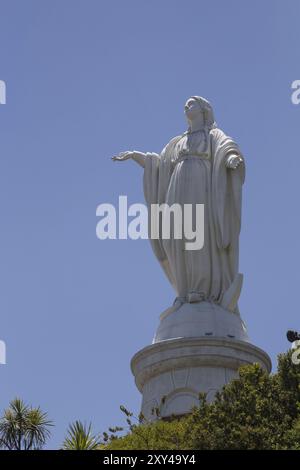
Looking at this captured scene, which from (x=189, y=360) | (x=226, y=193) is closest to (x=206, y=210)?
(x=226, y=193)

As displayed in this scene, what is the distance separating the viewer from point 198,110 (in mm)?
29562

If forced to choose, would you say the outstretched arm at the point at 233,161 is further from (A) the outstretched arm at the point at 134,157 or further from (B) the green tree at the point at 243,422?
(B) the green tree at the point at 243,422

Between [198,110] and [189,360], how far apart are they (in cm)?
620

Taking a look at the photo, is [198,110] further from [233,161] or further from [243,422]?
[243,422]

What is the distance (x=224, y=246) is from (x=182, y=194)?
1.44 m

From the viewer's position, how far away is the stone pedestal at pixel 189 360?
2612 cm

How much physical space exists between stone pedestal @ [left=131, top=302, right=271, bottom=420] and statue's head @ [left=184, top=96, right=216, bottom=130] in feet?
15.8

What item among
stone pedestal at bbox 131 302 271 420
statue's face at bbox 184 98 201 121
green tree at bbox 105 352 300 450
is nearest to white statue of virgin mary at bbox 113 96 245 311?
statue's face at bbox 184 98 201 121

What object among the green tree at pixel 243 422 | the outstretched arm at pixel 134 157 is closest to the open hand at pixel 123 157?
the outstretched arm at pixel 134 157

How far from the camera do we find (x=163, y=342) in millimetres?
26391

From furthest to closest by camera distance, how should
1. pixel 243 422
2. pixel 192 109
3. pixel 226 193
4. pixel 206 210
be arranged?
pixel 192 109
pixel 226 193
pixel 206 210
pixel 243 422

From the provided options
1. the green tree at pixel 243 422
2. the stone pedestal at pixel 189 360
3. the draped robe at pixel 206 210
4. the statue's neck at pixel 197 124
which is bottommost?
the green tree at pixel 243 422
